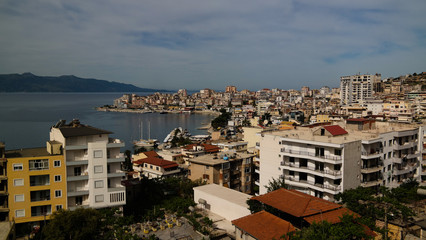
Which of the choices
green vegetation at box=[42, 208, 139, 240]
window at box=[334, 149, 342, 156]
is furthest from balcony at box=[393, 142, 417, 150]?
green vegetation at box=[42, 208, 139, 240]

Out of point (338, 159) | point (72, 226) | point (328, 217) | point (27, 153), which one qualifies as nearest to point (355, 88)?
point (338, 159)

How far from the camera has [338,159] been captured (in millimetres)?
9477

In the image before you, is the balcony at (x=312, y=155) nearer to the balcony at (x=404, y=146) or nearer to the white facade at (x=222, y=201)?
the white facade at (x=222, y=201)

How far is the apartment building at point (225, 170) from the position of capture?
12625mm

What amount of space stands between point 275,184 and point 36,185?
710 cm

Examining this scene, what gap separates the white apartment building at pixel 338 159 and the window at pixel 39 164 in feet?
23.5

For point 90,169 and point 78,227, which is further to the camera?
point 90,169

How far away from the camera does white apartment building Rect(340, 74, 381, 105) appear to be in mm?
53031

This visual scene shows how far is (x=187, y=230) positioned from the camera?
27.8ft

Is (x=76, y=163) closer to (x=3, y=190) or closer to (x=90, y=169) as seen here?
(x=90, y=169)

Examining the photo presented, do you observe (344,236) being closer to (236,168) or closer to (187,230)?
(187,230)

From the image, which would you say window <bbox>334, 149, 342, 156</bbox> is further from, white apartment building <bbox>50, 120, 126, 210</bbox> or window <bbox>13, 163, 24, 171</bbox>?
window <bbox>13, 163, 24, 171</bbox>

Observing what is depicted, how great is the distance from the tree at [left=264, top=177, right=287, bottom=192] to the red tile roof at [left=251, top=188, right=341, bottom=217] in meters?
2.31

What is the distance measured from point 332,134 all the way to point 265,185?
3015mm
